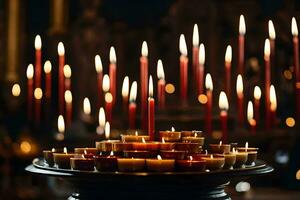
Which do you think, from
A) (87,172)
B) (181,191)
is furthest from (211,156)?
(87,172)

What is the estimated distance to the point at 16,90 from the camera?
7105 millimetres

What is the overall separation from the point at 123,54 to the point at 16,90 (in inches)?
43.4

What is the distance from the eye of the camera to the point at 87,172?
2.38 meters

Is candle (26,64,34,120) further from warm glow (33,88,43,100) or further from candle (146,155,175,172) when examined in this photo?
candle (146,155,175,172)

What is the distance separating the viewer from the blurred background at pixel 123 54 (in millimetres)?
6648

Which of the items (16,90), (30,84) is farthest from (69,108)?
(30,84)

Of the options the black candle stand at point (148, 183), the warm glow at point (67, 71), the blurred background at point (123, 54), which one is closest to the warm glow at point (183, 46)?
the black candle stand at point (148, 183)

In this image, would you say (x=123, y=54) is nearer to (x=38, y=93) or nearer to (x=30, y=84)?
(x=38, y=93)

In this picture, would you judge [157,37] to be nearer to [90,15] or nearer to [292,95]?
[90,15]

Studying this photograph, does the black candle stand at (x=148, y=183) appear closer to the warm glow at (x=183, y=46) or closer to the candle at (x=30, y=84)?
the warm glow at (x=183, y=46)

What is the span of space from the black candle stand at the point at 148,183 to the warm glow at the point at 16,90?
4.62 meters

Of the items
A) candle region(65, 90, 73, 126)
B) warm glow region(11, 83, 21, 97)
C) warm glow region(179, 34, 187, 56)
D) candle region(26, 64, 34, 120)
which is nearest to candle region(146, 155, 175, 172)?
warm glow region(179, 34, 187, 56)

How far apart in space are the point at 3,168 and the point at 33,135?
66 cm

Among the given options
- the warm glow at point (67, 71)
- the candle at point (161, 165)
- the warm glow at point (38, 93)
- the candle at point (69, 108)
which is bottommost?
the candle at point (161, 165)
